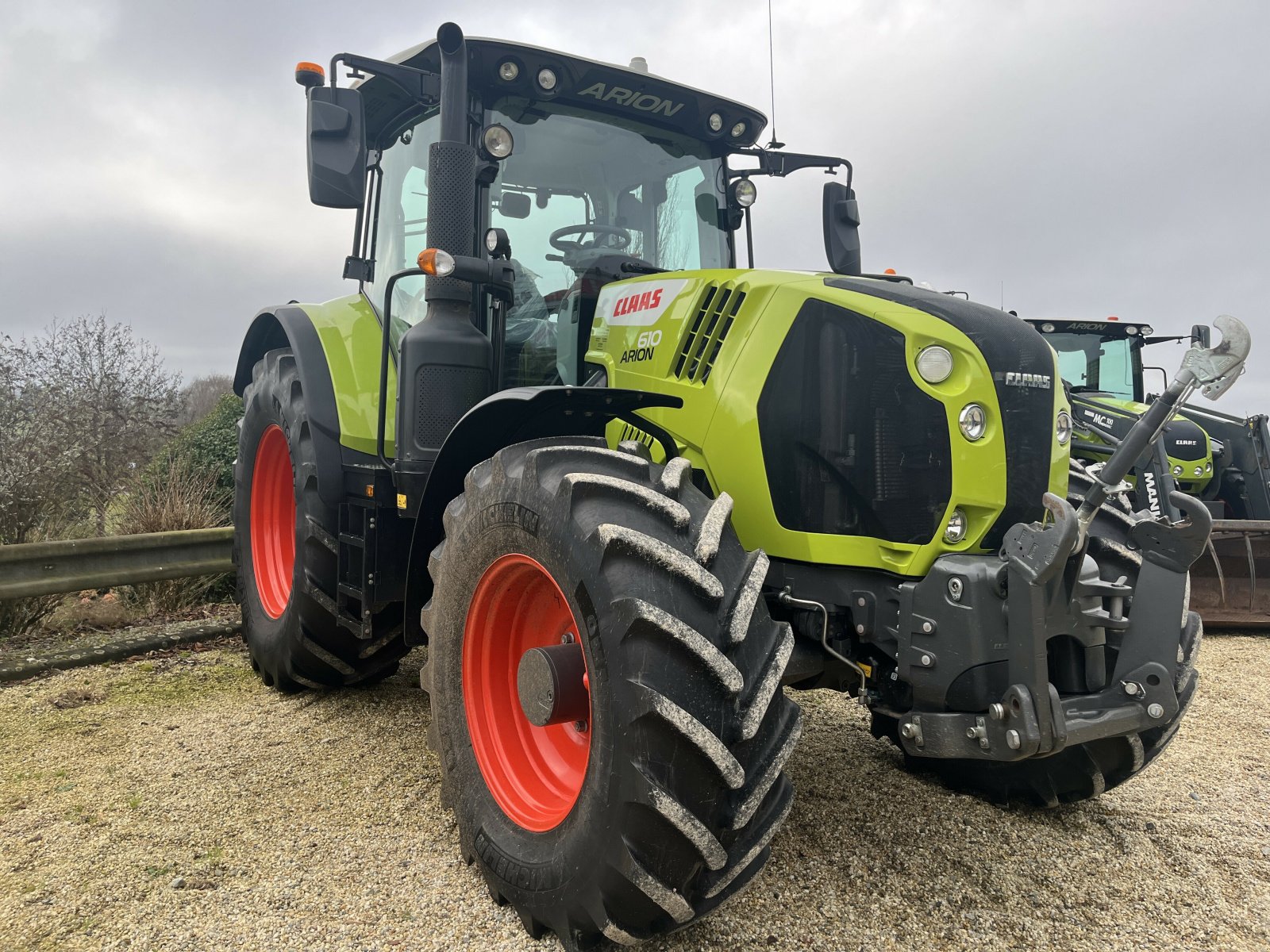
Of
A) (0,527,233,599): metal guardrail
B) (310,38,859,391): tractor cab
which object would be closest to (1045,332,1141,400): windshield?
(310,38,859,391): tractor cab

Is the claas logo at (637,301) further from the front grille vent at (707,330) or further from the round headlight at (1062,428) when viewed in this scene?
the round headlight at (1062,428)

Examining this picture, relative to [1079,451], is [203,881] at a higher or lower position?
Result: lower

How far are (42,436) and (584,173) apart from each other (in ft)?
17.4

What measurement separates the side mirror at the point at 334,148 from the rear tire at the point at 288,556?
107 centimetres

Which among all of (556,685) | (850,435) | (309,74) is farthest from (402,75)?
(556,685)

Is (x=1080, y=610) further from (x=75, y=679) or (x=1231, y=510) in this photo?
(x=1231, y=510)

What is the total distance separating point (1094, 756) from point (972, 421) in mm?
1164

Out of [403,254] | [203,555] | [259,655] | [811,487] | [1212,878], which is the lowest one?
[1212,878]

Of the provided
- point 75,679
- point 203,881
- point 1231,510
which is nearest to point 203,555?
point 75,679

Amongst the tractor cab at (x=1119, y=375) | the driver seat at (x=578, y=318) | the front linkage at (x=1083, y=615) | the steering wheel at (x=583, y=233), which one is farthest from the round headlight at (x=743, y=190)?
the tractor cab at (x=1119, y=375)

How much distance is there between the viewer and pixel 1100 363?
963cm

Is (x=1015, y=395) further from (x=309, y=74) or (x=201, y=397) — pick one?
(x=201, y=397)

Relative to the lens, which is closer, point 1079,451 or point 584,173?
point 584,173

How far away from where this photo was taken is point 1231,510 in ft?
29.3
